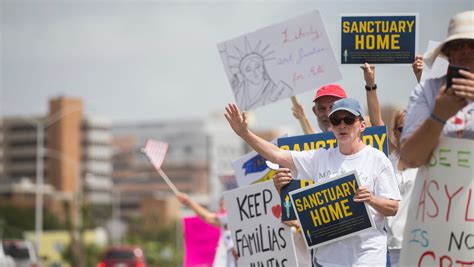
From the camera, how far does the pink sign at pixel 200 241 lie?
14828mm

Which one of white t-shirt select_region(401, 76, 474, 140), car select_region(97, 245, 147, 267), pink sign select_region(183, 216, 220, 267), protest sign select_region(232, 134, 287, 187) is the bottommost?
car select_region(97, 245, 147, 267)

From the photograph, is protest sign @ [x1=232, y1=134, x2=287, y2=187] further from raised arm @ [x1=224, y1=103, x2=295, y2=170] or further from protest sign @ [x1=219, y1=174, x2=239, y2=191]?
raised arm @ [x1=224, y1=103, x2=295, y2=170]

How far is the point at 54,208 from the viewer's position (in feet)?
594

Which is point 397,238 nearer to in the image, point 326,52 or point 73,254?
point 326,52

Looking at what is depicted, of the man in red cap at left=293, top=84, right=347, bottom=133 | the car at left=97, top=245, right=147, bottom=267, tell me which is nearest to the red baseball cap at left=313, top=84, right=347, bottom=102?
the man in red cap at left=293, top=84, right=347, bottom=133

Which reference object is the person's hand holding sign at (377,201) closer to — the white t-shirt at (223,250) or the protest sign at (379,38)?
the protest sign at (379,38)

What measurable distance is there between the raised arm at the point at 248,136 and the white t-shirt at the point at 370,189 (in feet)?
1.01

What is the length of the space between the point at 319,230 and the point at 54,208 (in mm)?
175515

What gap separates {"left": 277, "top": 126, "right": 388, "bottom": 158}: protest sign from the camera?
900cm

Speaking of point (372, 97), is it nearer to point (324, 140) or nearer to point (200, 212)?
point (324, 140)

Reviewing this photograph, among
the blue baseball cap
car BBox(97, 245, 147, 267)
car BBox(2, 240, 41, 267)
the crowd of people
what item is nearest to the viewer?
the crowd of people

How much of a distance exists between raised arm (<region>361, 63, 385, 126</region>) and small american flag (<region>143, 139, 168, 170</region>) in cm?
525

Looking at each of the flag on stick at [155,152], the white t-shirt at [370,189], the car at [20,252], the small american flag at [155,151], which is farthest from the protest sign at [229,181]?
the car at [20,252]

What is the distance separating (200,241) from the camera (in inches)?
588
